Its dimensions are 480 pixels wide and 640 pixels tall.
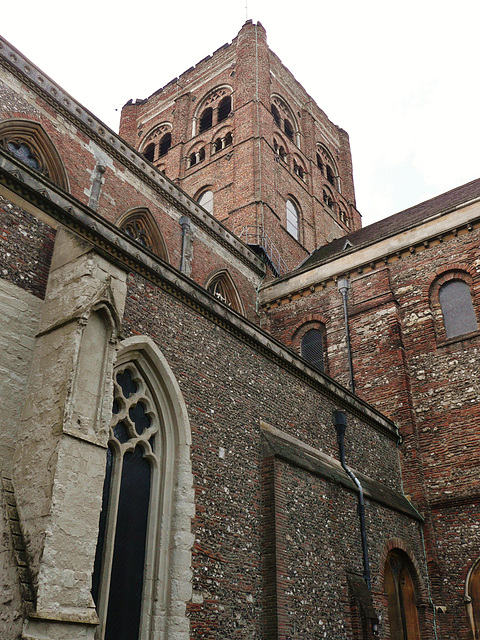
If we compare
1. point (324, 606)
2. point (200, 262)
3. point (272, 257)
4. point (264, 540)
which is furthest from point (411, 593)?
point (272, 257)

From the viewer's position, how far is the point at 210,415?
393 inches

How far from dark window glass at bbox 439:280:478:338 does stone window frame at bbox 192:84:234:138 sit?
2033 cm

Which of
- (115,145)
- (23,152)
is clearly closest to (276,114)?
(115,145)

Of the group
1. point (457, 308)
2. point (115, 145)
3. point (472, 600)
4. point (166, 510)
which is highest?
point (115, 145)

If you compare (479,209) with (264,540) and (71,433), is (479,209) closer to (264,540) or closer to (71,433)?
(264,540)

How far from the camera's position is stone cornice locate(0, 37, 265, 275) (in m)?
15.9

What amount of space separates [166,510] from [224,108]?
97.8 ft

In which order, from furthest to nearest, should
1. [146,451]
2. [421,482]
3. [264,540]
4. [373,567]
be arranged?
[421,482], [373,567], [264,540], [146,451]

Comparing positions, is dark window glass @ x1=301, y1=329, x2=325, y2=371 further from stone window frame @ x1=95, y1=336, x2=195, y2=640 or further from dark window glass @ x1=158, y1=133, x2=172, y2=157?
dark window glass @ x1=158, y1=133, x2=172, y2=157

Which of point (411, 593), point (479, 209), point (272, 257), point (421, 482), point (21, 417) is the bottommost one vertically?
point (411, 593)

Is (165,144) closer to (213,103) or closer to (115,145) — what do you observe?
(213,103)

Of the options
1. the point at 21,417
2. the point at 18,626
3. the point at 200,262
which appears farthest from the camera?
the point at 200,262

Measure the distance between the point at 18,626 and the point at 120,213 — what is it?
14.1 metres

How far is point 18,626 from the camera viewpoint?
5.32m
